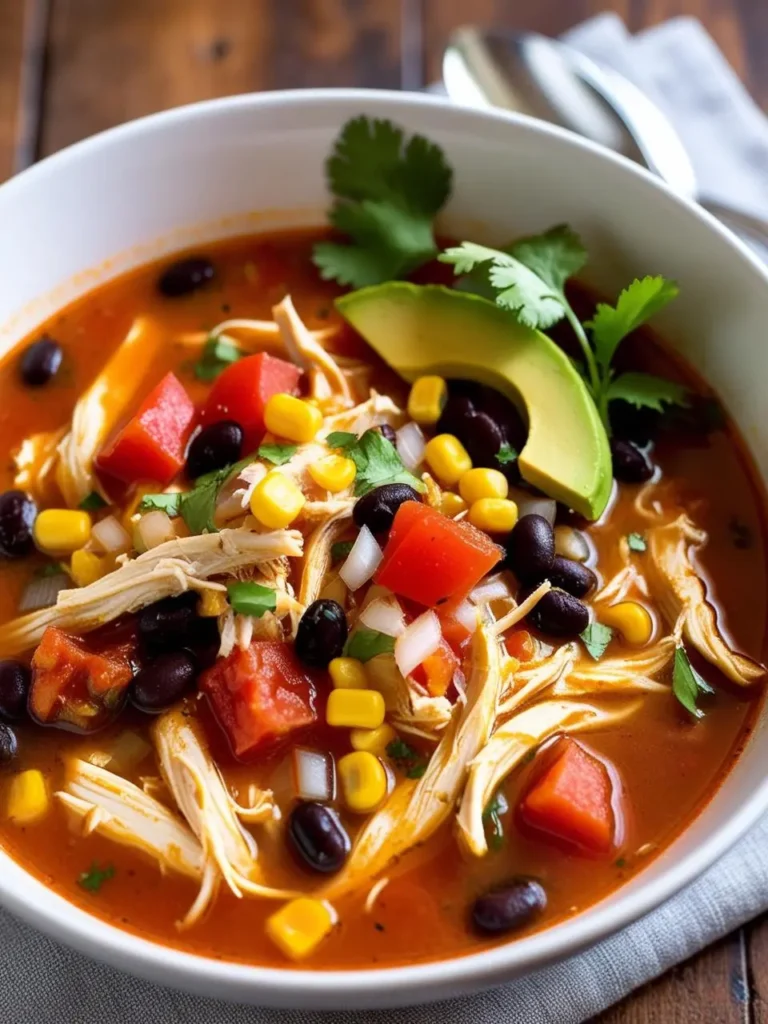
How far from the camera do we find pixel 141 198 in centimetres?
426

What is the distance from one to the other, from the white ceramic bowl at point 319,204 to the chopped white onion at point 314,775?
1.69m

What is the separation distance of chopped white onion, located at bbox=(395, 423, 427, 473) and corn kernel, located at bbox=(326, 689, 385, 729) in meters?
0.80

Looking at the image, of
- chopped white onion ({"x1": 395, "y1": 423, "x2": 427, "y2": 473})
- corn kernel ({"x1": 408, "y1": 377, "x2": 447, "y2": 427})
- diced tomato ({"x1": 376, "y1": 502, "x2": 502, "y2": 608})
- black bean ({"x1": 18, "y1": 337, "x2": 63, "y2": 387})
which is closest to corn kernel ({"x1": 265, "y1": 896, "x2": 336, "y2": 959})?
diced tomato ({"x1": 376, "y1": 502, "x2": 502, "y2": 608})

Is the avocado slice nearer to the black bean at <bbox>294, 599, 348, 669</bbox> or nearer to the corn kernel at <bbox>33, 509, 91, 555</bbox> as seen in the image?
the black bean at <bbox>294, 599, 348, 669</bbox>

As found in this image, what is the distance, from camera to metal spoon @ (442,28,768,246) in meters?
4.71

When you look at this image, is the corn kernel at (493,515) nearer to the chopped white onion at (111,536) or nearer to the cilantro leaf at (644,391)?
the cilantro leaf at (644,391)

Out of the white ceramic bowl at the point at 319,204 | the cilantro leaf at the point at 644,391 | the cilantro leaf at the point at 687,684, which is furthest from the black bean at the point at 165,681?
the cilantro leaf at the point at 644,391

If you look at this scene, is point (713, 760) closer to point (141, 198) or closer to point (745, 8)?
point (141, 198)

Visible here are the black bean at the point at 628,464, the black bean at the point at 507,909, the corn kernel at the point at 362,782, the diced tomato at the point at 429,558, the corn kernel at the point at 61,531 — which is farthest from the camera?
the black bean at the point at 628,464

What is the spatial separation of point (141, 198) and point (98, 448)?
Answer: 0.95 m

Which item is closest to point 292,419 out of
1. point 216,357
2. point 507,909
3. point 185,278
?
point 216,357

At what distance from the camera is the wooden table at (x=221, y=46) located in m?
5.16

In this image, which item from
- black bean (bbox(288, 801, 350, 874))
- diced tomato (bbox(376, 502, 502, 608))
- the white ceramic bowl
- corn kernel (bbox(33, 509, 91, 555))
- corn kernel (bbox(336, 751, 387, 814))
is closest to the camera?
black bean (bbox(288, 801, 350, 874))

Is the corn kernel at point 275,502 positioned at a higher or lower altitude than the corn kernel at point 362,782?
higher
